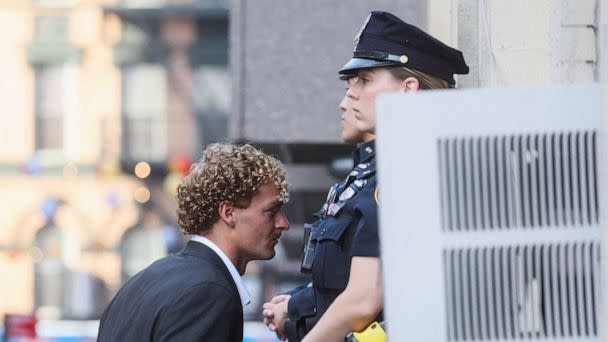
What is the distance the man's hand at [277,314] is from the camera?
4.05 m

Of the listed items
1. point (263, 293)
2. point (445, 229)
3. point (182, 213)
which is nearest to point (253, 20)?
point (182, 213)

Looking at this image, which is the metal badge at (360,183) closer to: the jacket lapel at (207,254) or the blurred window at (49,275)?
the jacket lapel at (207,254)

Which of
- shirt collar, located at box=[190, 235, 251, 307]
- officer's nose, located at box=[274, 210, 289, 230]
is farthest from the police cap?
shirt collar, located at box=[190, 235, 251, 307]

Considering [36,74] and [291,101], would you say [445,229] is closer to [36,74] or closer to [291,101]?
[291,101]

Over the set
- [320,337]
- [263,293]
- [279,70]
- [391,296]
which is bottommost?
[263,293]

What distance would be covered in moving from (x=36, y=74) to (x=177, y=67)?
10.9ft

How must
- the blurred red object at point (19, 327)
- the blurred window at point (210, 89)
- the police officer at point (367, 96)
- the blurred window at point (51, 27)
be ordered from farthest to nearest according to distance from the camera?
the blurred window at point (51, 27), the blurred window at point (210, 89), the blurred red object at point (19, 327), the police officer at point (367, 96)

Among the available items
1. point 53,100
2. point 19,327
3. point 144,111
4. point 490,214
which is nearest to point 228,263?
point 490,214

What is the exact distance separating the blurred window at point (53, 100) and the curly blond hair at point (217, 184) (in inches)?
1144

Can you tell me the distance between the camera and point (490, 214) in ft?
7.64

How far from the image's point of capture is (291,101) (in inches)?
357

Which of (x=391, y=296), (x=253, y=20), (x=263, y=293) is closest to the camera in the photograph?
(x=391, y=296)

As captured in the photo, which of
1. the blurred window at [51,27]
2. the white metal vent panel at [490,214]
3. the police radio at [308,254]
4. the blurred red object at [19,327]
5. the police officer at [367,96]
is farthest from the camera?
the blurred window at [51,27]

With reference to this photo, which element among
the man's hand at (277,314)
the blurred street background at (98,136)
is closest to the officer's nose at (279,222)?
the man's hand at (277,314)
